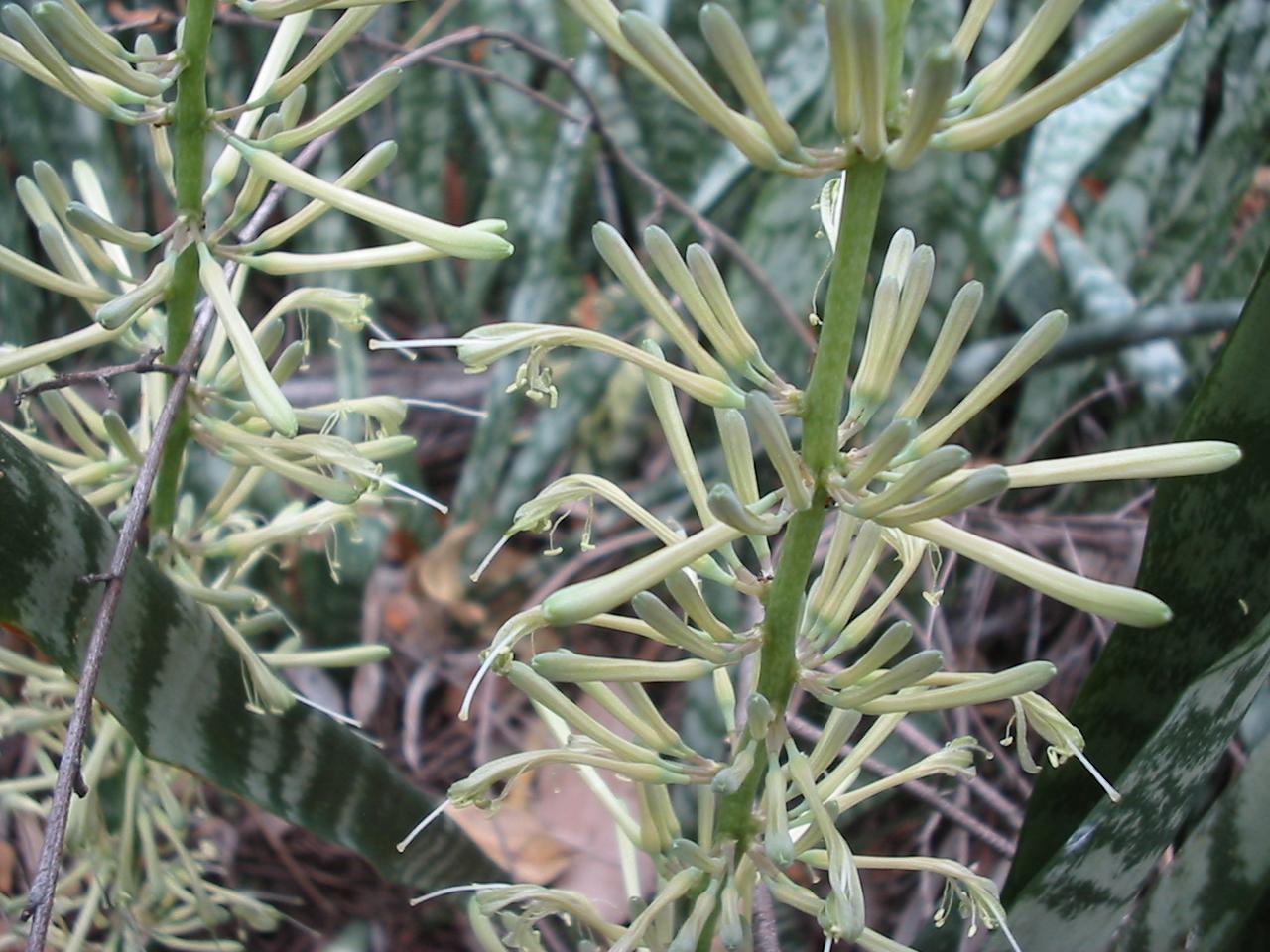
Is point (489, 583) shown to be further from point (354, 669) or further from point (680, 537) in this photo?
point (680, 537)

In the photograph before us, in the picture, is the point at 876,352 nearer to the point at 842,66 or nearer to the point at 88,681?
the point at 842,66

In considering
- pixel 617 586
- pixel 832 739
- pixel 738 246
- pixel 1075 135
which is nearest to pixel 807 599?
pixel 832 739

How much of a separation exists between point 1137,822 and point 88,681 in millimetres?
373

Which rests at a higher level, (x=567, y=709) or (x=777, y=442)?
(x=777, y=442)

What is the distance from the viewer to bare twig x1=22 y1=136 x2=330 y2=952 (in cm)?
38

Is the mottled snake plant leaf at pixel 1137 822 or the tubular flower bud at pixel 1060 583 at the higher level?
the tubular flower bud at pixel 1060 583

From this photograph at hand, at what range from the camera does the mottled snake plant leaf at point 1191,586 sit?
0.47 metres

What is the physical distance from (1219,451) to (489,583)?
2.98ft

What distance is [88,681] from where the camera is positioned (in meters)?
0.41

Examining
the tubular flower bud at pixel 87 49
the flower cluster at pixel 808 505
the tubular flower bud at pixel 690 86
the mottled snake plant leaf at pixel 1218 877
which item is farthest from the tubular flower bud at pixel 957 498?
the tubular flower bud at pixel 87 49

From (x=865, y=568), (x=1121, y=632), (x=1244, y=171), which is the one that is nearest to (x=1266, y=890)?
(x=1121, y=632)

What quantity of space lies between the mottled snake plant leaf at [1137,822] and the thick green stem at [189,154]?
40 centimetres

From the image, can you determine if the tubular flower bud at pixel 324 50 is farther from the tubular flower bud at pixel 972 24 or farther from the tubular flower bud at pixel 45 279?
the tubular flower bud at pixel 972 24

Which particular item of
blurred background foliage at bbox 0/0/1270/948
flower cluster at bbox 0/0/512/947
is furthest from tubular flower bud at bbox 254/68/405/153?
blurred background foliage at bbox 0/0/1270/948
